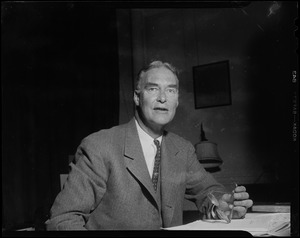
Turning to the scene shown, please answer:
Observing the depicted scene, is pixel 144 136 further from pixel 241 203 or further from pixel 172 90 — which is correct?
pixel 241 203

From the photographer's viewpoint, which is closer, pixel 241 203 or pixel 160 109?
pixel 241 203

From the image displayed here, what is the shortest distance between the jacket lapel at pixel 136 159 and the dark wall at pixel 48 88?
3.1 inches

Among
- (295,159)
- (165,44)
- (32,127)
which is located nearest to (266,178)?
(295,159)

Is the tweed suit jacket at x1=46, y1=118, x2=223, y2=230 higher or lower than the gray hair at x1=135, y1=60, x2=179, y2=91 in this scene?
lower

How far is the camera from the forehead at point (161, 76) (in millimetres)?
1113

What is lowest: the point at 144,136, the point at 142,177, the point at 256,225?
the point at 256,225

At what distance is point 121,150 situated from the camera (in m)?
1.07

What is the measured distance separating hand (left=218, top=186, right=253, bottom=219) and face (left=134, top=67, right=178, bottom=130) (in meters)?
0.28

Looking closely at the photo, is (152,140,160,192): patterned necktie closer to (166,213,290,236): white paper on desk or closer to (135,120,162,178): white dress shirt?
(135,120,162,178): white dress shirt

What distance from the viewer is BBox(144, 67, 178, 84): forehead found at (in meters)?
1.11

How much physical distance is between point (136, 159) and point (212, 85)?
1.04ft

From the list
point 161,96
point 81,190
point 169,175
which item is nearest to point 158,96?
point 161,96

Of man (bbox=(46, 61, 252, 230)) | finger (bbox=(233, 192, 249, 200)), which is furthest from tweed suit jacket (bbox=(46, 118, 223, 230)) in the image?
finger (bbox=(233, 192, 249, 200))

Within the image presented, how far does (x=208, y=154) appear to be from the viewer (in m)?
1.11
